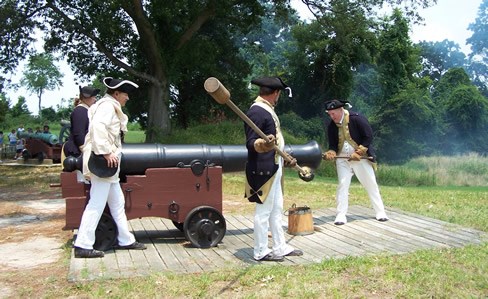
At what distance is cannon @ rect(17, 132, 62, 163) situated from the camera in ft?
60.1

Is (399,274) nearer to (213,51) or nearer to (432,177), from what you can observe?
(432,177)

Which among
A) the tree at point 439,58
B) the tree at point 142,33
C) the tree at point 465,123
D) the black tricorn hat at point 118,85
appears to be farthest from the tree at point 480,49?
the black tricorn hat at point 118,85

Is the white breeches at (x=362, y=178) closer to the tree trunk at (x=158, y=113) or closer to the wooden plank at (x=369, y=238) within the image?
the wooden plank at (x=369, y=238)

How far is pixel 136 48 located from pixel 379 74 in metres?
18.6

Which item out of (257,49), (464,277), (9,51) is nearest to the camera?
(464,277)

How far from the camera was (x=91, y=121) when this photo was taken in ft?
15.8

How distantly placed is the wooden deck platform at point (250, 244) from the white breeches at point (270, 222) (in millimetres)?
123

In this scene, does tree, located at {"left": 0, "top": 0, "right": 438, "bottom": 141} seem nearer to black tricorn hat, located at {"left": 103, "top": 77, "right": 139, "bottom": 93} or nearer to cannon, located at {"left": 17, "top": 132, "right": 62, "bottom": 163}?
cannon, located at {"left": 17, "top": 132, "right": 62, "bottom": 163}

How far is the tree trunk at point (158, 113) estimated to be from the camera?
690 inches

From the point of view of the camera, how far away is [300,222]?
228 inches

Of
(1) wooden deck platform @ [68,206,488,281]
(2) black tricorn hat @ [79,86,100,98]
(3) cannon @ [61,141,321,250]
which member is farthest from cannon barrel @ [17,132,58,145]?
(3) cannon @ [61,141,321,250]

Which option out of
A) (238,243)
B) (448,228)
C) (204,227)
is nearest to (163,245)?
(204,227)

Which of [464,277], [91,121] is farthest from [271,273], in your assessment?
[91,121]

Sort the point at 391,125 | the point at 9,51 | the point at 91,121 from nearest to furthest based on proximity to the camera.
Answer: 1. the point at 91,121
2. the point at 9,51
3. the point at 391,125
